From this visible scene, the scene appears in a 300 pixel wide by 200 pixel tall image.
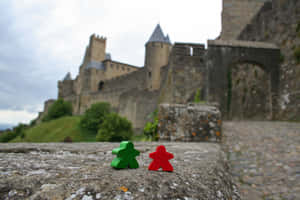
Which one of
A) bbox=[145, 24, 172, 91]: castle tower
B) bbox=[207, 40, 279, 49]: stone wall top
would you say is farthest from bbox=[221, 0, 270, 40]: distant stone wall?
bbox=[145, 24, 172, 91]: castle tower

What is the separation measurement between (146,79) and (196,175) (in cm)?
3239

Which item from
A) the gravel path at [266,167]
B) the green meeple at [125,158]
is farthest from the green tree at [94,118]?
the green meeple at [125,158]

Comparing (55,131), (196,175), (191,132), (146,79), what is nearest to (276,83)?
(191,132)

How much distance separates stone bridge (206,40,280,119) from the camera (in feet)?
32.0

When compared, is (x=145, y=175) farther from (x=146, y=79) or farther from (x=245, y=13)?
(x=146, y=79)

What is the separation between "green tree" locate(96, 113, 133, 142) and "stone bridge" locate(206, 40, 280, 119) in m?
16.9

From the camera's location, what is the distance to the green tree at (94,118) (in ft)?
110

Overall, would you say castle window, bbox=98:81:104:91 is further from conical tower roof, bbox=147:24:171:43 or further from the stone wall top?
the stone wall top

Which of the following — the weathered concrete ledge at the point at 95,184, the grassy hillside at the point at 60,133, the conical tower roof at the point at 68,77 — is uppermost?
the conical tower roof at the point at 68,77

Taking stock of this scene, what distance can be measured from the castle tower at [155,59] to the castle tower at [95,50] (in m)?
22.6

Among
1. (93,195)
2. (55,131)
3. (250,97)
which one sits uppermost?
(250,97)

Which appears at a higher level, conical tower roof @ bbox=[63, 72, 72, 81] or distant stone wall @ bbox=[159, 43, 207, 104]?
conical tower roof @ bbox=[63, 72, 72, 81]

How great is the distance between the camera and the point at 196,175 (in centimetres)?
150

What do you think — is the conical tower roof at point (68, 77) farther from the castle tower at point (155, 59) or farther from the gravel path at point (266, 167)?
the gravel path at point (266, 167)
